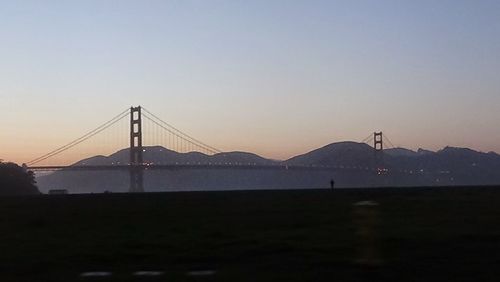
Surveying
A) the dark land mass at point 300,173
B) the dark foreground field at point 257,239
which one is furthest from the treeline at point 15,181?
the dark foreground field at point 257,239

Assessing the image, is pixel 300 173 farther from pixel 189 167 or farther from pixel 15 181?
pixel 15 181

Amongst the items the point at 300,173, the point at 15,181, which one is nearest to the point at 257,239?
the point at 15,181

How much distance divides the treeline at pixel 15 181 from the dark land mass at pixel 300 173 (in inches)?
100

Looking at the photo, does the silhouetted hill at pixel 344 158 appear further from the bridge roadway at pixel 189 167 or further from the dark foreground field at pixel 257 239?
the dark foreground field at pixel 257 239

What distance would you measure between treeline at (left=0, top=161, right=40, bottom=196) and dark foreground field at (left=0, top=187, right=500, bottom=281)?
24.2 metres

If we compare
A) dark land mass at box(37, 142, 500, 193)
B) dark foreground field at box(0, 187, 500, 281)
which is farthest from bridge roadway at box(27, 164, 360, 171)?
dark foreground field at box(0, 187, 500, 281)

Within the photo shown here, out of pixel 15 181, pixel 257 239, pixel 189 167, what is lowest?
pixel 257 239

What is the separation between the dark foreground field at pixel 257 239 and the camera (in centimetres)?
996

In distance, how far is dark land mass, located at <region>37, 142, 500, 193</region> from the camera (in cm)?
4938

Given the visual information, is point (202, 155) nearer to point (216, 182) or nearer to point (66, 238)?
point (216, 182)

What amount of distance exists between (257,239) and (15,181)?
122 ft

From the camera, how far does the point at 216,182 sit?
56750 mm

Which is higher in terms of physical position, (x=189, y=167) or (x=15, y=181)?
(x=189, y=167)

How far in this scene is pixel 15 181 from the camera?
47.5 m
